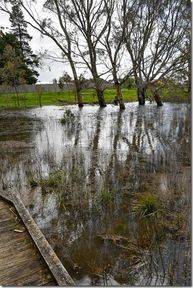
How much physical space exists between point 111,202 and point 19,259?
9.16 ft

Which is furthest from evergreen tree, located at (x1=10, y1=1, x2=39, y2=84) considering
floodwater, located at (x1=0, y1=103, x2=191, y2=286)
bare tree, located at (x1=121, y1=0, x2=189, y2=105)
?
floodwater, located at (x1=0, y1=103, x2=191, y2=286)

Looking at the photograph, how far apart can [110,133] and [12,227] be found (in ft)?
38.0

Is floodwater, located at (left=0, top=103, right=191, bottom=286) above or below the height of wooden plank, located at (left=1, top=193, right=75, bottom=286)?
below

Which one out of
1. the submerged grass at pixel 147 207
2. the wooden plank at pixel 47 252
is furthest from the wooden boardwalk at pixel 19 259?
the submerged grass at pixel 147 207

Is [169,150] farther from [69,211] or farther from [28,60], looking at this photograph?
[28,60]

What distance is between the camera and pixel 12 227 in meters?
5.70

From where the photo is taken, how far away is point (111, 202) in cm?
721

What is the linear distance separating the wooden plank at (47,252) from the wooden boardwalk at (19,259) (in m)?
0.07

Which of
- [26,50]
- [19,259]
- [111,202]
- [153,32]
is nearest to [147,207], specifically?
[111,202]

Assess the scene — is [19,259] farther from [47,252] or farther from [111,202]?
[111,202]

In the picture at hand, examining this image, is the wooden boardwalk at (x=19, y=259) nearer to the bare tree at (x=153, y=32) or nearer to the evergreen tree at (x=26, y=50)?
the bare tree at (x=153, y=32)

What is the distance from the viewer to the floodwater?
5125mm

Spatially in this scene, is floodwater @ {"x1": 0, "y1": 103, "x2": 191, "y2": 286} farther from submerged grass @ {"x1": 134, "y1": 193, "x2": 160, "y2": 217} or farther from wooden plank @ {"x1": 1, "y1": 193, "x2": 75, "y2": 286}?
wooden plank @ {"x1": 1, "y1": 193, "x2": 75, "y2": 286}

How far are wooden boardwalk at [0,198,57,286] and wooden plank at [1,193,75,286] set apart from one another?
0.24 ft
